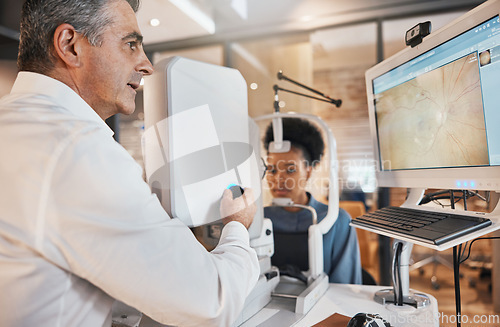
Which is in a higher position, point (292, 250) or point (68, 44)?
point (68, 44)

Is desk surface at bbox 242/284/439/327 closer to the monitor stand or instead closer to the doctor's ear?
the monitor stand

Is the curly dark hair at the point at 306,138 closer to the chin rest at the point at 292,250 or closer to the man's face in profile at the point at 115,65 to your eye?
the chin rest at the point at 292,250

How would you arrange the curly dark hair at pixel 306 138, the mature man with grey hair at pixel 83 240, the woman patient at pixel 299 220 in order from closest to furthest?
the mature man with grey hair at pixel 83 240, the woman patient at pixel 299 220, the curly dark hair at pixel 306 138

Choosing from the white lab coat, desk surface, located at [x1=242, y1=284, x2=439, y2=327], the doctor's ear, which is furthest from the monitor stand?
the doctor's ear

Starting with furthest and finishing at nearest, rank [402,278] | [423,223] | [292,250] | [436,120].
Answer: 1. [292,250]
2. [402,278]
3. [436,120]
4. [423,223]

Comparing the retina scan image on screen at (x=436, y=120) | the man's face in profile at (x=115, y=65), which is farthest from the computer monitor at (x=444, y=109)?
the man's face in profile at (x=115, y=65)

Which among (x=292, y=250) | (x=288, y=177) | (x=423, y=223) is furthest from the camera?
(x=288, y=177)

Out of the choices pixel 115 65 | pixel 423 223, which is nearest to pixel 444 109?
pixel 423 223

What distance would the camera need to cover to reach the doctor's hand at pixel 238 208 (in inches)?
38.4

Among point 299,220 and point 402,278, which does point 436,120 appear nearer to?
point 402,278

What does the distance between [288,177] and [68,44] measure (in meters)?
1.16

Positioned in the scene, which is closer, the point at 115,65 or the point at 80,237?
the point at 80,237

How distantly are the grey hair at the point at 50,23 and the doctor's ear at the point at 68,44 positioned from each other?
0.01 meters

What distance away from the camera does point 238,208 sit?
38.9 inches
